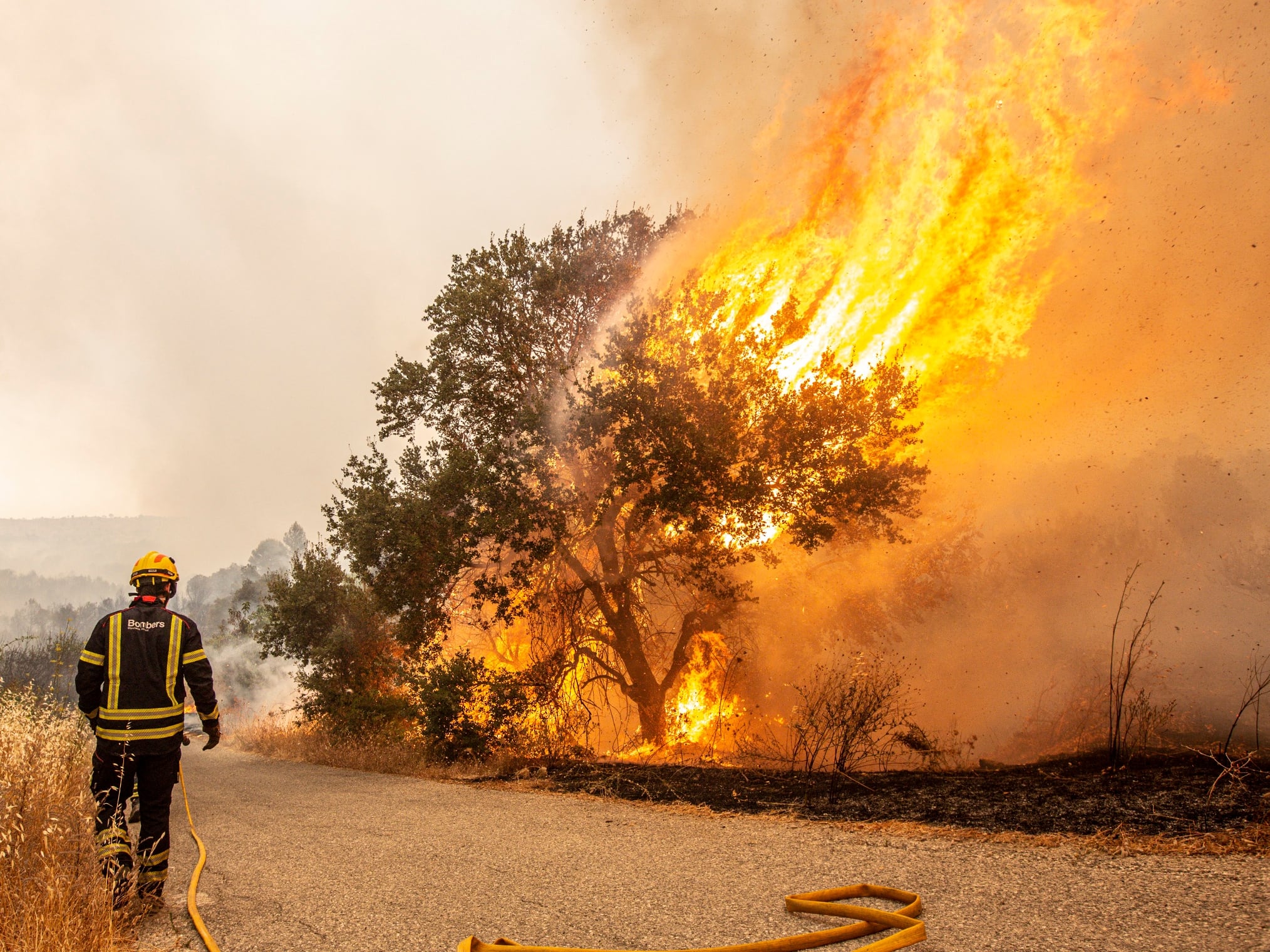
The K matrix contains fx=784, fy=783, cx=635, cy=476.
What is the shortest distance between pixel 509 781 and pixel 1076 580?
12.0m

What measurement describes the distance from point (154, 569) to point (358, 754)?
11684mm

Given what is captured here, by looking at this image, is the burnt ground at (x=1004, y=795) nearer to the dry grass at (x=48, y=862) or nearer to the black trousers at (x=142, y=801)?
the black trousers at (x=142, y=801)

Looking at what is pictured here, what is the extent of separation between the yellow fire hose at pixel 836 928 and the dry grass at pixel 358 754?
9.14 metres

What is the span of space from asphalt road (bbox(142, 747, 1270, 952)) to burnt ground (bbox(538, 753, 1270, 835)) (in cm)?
76

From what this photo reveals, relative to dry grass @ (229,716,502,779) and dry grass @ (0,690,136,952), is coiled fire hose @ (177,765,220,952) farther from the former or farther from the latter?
dry grass @ (229,716,502,779)

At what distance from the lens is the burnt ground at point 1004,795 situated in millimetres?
6527

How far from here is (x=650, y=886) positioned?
5691 millimetres

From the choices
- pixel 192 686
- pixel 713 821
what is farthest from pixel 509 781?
pixel 192 686

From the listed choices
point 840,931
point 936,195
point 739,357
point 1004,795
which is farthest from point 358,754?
point 936,195

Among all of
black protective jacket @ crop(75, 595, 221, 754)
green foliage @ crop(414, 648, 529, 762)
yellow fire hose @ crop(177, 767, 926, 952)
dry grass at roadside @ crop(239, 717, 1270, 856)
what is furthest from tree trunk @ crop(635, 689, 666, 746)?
black protective jacket @ crop(75, 595, 221, 754)

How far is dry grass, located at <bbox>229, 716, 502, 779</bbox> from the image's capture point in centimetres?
1402

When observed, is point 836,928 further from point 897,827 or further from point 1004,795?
point 1004,795

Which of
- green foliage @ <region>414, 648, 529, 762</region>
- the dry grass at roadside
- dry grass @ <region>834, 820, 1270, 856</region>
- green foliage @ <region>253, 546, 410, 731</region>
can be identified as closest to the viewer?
dry grass @ <region>834, 820, 1270, 856</region>

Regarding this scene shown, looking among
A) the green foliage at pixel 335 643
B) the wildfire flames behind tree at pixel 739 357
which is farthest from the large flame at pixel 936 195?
the green foliage at pixel 335 643
